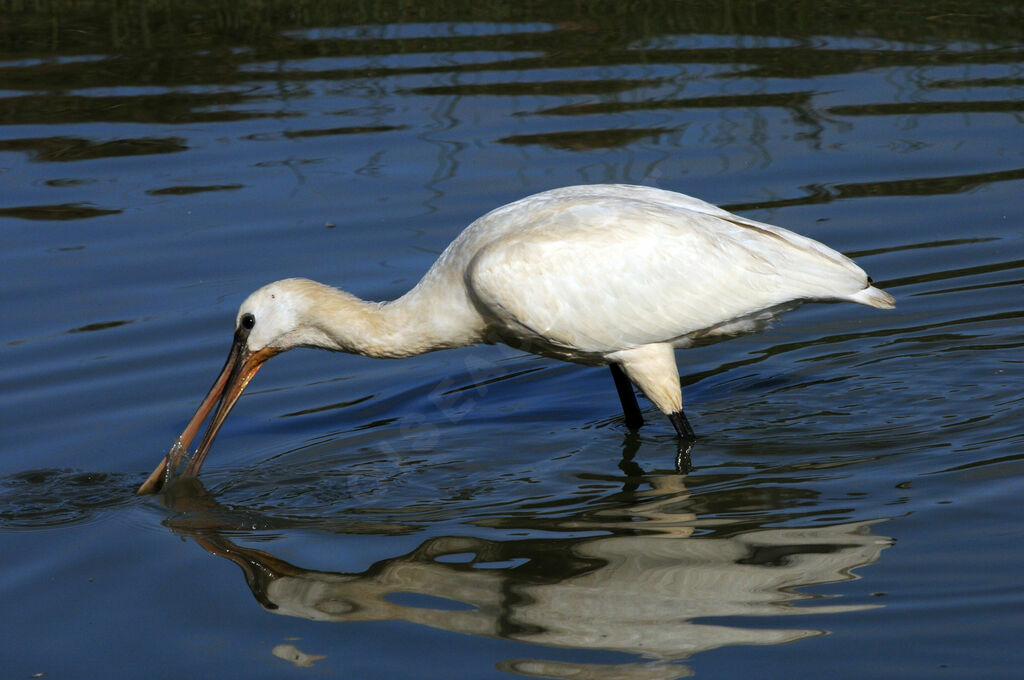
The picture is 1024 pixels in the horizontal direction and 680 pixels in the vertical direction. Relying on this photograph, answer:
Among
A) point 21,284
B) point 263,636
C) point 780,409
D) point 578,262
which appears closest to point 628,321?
point 578,262

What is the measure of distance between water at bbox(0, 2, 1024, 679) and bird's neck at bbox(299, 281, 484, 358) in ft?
1.94

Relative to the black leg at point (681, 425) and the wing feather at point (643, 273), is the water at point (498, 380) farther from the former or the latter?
the wing feather at point (643, 273)

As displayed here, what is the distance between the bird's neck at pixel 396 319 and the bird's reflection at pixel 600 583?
1.10m

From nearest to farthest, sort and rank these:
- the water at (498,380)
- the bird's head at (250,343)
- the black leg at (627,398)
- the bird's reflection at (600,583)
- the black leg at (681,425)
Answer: the bird's reflection at (600,583) → the water at (498,380) → the bird's head at (250,343) → the black leg at (681,425) → the black leg at (627,398)

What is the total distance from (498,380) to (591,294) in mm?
1550

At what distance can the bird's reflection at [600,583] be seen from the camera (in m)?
5.23

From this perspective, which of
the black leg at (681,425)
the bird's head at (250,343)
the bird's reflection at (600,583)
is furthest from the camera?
the black leg at (681,425)

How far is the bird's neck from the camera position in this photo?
23.1ft

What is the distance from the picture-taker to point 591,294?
6.98 metres

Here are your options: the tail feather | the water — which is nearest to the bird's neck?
the water

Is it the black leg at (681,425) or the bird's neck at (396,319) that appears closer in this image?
the bird's neck at (396,319)

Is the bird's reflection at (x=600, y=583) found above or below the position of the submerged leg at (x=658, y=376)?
below

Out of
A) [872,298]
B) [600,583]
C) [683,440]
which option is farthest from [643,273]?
[600,583]

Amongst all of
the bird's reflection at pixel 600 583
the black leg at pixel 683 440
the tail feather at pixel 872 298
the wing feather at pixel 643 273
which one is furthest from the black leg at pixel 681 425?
the tail feather at pixel 872 298
